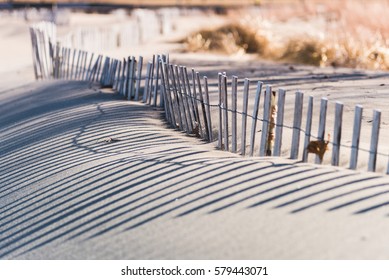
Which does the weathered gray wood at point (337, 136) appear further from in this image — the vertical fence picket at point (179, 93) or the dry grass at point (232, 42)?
the dry grass at point (232, 42)

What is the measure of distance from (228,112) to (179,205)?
12.3 ft

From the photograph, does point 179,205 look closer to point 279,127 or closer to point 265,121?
point 279,127

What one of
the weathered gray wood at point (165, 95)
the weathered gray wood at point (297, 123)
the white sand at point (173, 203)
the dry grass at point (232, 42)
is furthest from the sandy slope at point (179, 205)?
the dry grass at point (232, 42)

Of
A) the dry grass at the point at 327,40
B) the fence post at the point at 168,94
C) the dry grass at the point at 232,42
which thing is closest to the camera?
the fence post at the point at 168,94

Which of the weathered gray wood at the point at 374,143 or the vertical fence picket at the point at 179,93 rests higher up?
the weathered gray wood at the point at 374,143

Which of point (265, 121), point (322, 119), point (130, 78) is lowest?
point (130, 78)

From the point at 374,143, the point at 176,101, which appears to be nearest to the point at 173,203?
the point at 374,143

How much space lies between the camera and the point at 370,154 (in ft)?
18.9

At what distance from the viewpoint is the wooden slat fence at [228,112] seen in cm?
598

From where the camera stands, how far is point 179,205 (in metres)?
5.31

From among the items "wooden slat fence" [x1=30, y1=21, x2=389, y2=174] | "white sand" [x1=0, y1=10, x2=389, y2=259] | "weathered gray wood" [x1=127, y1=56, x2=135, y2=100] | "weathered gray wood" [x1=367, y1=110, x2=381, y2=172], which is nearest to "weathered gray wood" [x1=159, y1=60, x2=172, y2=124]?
"wooden slat fence" [x1=30, y1=21, x2=389, y2=174]

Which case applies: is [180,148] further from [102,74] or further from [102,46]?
[102,46]

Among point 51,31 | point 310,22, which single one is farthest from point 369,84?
point 310,22

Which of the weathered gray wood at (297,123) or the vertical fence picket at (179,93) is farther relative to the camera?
the vertical fence picket at (179,93)
